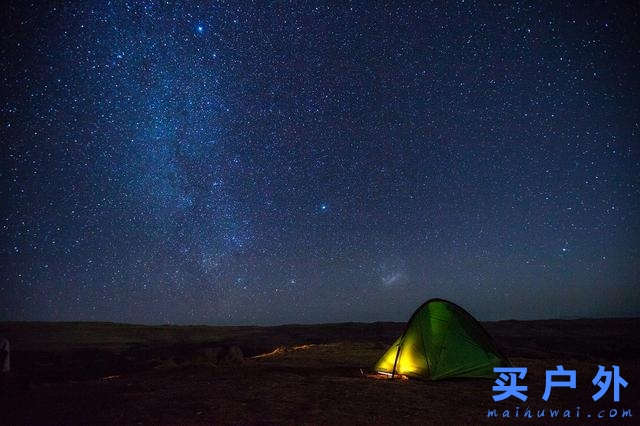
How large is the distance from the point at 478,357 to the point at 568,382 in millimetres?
1928

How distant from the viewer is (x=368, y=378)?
10.2m

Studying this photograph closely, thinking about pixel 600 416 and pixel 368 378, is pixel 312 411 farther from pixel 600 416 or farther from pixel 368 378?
pixel 600 416

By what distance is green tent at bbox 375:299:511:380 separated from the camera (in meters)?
10.1

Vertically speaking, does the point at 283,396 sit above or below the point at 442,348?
below

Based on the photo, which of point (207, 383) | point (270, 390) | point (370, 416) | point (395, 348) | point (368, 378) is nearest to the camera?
point (370, 416)

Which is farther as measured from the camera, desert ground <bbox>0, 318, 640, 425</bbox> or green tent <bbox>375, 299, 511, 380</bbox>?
green tent <bbox>375, 299, 511, 380</bbox>

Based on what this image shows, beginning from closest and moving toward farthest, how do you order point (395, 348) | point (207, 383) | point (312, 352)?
point (207, 383), point (395, 348), point (312, 352)

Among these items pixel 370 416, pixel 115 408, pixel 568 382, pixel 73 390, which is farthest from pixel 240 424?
pixel 568 382

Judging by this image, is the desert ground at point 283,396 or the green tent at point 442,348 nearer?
the desert ground at point 283,396

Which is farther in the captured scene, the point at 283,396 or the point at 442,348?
the point at 442,348

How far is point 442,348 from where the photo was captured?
1025 cm

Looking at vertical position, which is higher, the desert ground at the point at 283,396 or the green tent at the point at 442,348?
the green tent at the point at 442,348

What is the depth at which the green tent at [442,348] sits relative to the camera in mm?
10062

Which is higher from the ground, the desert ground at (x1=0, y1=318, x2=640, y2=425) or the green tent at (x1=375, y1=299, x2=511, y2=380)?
the green tent at (x1=375, y1=299, x2=511, y2=380)
